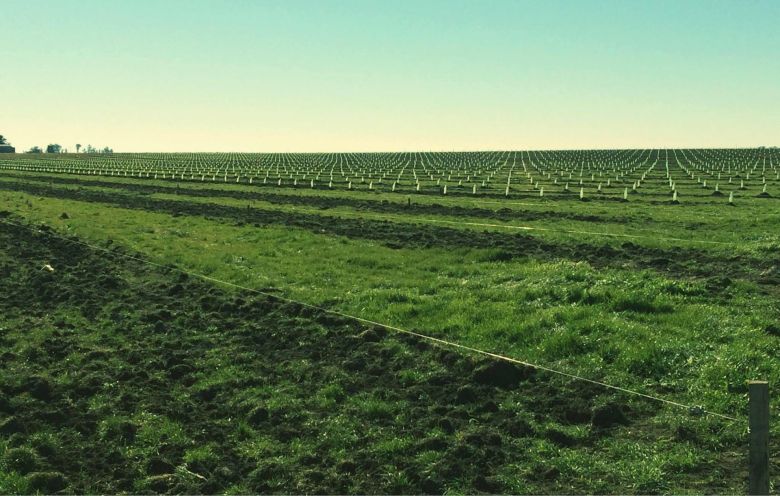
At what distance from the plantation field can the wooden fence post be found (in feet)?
4.49

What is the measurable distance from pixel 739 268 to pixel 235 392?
12414 millimetres

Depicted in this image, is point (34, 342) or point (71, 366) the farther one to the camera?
point (34, 342)

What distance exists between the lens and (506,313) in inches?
530

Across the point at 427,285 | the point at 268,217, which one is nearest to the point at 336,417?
the point at 427,285

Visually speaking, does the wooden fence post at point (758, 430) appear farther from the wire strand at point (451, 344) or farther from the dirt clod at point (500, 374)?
the dirt clod at point (500, 374)

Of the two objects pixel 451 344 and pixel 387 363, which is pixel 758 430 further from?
pixel 451 344

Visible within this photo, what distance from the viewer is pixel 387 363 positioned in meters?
11.4

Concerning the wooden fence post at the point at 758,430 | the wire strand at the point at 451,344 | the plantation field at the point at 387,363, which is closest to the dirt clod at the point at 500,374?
the plantation field at the point at 387,363

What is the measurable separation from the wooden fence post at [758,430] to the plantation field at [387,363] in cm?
137

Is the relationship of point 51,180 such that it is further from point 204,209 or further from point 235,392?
point 235,392

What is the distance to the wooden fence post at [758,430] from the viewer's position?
18.2 ft

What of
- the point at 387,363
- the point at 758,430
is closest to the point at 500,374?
the point at 387,363

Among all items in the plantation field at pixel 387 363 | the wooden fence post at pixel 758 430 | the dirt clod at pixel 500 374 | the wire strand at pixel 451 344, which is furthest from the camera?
the dirt clod at pixel 500 374

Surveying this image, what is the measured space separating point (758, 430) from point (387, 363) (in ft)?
20.8
